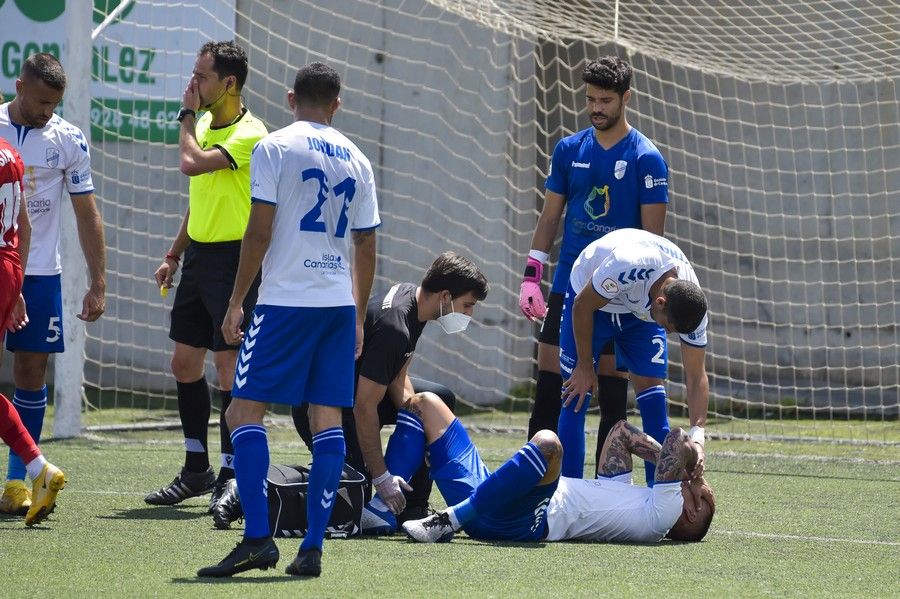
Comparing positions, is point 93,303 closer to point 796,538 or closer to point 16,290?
point 16,290

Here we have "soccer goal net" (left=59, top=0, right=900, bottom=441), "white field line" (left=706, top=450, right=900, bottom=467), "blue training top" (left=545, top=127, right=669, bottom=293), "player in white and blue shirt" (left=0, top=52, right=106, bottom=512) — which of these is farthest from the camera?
"soccer goal net" (left=59, top=0, right=900, bottom=441)

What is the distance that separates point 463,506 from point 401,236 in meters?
5.78

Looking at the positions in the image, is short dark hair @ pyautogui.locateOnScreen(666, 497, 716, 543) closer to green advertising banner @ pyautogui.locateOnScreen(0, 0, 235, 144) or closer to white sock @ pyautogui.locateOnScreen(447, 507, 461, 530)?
white sock @ pyautogui.locateOnScreen(447, 507, 461, 530)

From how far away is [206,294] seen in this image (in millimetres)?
5855

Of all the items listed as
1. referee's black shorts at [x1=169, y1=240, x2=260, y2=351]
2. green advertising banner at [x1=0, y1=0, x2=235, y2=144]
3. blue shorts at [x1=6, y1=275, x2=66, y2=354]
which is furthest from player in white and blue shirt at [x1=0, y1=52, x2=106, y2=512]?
green advertising banner at [x1=0, y1=0, x2=235, y2=144]

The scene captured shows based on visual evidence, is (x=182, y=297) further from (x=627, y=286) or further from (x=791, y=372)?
(x=791, y=372)

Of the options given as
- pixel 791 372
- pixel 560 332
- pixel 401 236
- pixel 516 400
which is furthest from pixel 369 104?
pixel 560 332

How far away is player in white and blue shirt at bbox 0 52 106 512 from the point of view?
18.6 ft

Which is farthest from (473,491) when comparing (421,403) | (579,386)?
(579,386)

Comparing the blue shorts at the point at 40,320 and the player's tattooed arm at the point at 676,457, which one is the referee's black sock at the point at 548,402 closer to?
the player's tattooed arm at the point at 676,457

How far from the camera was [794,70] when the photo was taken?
33.9 feet

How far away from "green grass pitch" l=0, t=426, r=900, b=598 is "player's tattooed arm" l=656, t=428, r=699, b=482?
0.86ft

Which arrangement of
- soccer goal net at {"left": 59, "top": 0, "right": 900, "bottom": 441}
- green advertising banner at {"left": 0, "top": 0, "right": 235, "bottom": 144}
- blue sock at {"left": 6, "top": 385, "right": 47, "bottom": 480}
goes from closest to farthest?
blue sock at {"left": 6, "top": 385, "right": 47, "bottom": 480} → green advertising banner at {"left": 0, "top": 0, "right": 235, "bottom": 144} → soccer goal net at {"left": 59, "top": 0, "right": 900, "bottom": 441}

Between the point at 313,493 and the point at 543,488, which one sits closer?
the point at 313,493
